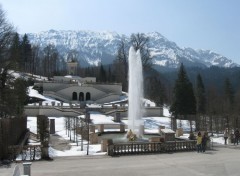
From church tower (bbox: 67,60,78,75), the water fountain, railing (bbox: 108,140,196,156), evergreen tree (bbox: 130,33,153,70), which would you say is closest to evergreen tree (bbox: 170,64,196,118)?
evergreen tree (bbox: 130,33,153,70)

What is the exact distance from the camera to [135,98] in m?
36.2

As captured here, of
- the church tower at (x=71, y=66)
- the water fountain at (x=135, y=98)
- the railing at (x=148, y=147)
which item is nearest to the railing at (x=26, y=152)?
the railing at (x=148, y=147)

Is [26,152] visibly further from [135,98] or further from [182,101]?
[182,101]

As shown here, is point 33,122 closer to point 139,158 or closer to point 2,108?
point 2,108

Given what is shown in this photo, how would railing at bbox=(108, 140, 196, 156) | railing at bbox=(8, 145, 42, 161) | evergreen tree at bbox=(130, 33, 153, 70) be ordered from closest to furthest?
1. railing at bbox=(8, 145, 42, 161)
2. railing at bbox=(108, 140, 196, 156)
3. evergreen tree at bbox=(130, 33, 153, 70)

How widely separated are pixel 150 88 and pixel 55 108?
4830 cm

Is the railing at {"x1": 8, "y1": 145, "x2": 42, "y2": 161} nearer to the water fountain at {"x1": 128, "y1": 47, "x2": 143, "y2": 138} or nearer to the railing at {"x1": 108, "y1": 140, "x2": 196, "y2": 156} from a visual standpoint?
the railing at {"x1": 108, "y1": 140, "x2": 196, "y2": 156}

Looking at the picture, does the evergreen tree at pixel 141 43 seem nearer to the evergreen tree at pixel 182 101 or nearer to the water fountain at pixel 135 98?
the evergreen tree at pixel 182 101

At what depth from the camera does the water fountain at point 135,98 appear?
1389 inches

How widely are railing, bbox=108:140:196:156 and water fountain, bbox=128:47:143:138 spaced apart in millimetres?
6725

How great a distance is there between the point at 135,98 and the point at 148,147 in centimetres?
1071

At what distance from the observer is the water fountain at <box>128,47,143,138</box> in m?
35.3

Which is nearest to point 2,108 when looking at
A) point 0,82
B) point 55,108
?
point 0,82

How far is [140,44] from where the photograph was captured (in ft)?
261
